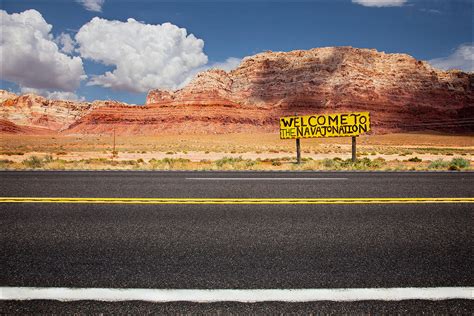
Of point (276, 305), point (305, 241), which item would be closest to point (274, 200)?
point (305, 241)

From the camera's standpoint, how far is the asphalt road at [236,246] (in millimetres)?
3064

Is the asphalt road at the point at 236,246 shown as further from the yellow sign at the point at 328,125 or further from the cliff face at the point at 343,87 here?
the cliff face at the point at 343,87

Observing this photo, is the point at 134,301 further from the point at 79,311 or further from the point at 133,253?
the point at 133,253

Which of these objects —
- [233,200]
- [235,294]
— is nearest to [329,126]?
[233,200]

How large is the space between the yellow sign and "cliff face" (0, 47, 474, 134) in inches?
3727

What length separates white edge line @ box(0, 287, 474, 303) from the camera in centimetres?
267

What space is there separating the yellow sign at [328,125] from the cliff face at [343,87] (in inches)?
3923

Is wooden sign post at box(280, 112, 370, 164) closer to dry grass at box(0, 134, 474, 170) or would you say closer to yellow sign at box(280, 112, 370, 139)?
yellow sign at box(280, 112, 370, 139)

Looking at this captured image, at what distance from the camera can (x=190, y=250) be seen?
12.5 ft

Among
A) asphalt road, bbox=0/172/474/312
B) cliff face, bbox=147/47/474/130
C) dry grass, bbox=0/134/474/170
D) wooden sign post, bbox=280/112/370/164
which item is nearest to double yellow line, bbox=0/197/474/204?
asphalt road, bbox=0/172/474/312

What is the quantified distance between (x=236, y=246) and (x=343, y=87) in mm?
124919

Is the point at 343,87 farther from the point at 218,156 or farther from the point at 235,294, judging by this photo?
the point at 235,294

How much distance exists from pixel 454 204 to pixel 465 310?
4449mm

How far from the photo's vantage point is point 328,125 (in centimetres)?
1972
